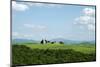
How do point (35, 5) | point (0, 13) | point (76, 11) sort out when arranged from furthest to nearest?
1. point (76, 11)
2. point (35, 5)
3. point (0, 13)

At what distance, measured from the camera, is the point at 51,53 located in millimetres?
3104

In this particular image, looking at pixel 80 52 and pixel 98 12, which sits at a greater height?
pixel 98 12

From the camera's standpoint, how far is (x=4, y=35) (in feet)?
9.34

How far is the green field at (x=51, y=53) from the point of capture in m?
2.94

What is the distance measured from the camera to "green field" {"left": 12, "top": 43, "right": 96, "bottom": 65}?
9.64 feet

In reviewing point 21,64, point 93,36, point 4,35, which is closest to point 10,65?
point 21,64

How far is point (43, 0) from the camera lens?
3.06 meters

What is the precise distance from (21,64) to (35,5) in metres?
0.82

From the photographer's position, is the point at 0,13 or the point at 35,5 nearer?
the point at 0,13

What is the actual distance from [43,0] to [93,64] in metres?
1.22

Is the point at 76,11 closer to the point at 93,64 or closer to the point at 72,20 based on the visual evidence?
the point at 72,20

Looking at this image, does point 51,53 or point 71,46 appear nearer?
point 51,53

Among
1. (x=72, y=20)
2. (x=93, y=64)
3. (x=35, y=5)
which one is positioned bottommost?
(x=93, y=64)

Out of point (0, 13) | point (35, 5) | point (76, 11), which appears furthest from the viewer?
point (76, 11)
